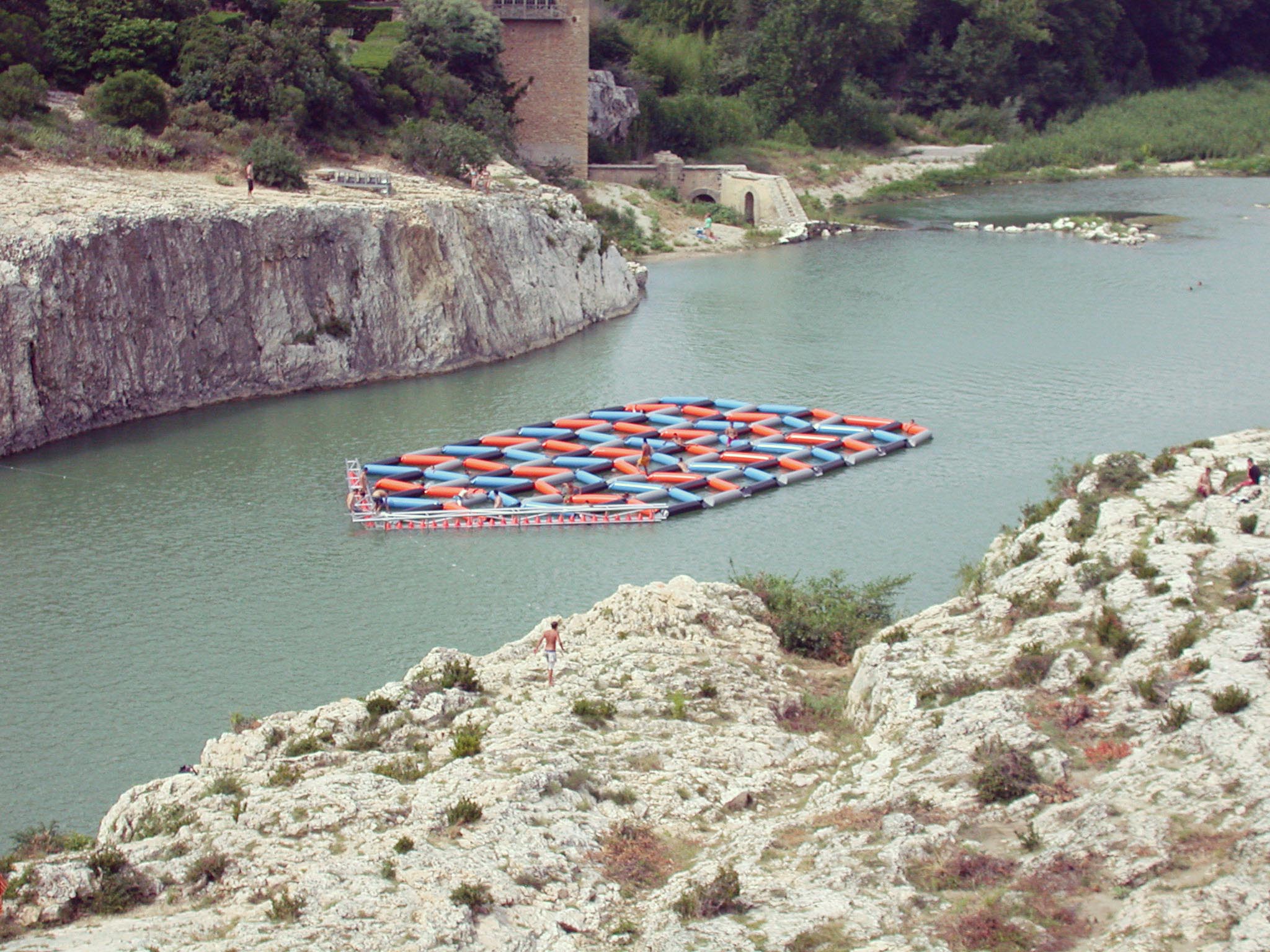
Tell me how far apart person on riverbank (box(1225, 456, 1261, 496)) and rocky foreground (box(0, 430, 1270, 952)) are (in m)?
1.46

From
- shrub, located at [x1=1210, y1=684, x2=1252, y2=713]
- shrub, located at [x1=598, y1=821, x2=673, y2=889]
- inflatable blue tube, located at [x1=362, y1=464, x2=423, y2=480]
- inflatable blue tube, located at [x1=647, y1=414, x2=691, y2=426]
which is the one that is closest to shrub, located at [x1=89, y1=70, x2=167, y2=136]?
inflatable blue tube, located at [x1=362, y1=464, x2=423, y2=480]

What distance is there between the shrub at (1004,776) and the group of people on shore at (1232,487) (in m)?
11.3

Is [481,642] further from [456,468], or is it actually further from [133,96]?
[133,96]

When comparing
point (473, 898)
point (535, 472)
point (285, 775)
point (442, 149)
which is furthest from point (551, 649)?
point (442, 149)

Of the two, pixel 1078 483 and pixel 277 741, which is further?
pixel 1078 483

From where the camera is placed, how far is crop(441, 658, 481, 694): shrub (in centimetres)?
2273

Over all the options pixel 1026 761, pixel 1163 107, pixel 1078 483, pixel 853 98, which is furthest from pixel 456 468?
pixel 1163 107

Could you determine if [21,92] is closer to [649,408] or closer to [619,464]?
[649,408]

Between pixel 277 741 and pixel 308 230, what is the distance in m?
33.6

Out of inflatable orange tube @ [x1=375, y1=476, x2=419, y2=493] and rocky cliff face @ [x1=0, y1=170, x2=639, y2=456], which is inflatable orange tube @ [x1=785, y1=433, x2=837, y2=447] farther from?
rocky cliff face @ [x1=0, y1=170, x2=639, y2=456]

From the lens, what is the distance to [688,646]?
Result: 24.7 metres

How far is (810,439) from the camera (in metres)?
44.9

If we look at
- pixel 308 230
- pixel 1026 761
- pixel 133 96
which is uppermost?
pixel 133 96

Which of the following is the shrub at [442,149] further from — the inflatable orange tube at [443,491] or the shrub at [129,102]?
the inflatable orange tube at [443,491]
